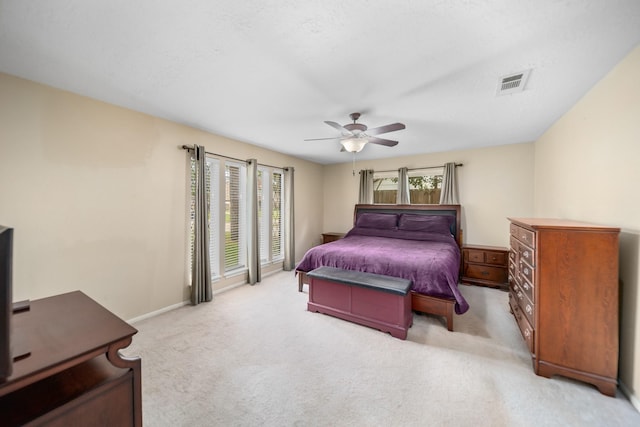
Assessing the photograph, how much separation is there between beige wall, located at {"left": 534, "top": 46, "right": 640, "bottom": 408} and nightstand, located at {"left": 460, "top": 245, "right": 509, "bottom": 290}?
1395 mm

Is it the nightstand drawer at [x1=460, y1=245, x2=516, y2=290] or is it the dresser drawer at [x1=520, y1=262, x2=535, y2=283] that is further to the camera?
the nightstand drawer at [x1=460, y1=245, x2=516, y2=290]

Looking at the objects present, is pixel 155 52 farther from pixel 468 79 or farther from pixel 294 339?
pixel 294 339

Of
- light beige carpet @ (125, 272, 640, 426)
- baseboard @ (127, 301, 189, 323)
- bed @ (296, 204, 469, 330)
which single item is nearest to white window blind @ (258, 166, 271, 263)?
bed @ (296, 204, 469, 330)

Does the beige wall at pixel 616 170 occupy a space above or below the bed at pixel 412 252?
above

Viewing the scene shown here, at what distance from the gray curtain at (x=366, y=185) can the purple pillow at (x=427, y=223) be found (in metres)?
1.03

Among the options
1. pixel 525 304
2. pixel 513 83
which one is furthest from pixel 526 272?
pixel 513 83

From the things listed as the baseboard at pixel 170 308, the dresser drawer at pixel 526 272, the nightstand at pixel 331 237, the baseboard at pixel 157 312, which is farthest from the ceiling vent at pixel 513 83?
the baseboard at pixel 157 312

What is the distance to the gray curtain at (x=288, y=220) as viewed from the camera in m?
5.02

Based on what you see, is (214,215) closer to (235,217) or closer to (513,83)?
(235,217)

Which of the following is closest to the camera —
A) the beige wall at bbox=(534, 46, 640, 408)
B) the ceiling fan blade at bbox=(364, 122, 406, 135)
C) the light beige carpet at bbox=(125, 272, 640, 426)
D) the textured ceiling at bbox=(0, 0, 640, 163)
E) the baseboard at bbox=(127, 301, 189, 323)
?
the textured ceiling at bbox=(0, 0, 640, 163)

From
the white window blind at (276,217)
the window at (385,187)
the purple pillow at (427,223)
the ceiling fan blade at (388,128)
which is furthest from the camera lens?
the window at (385,187)

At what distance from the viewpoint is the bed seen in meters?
2.75

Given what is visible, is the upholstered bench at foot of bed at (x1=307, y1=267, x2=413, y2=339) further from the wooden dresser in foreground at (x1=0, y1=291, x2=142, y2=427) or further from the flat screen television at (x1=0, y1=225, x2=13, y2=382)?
the flat screen television at (x1=0, y1=225, x2=13, y2=382)

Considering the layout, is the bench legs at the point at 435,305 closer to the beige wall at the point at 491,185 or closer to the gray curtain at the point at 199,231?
the beige wall at the point at 491,185
